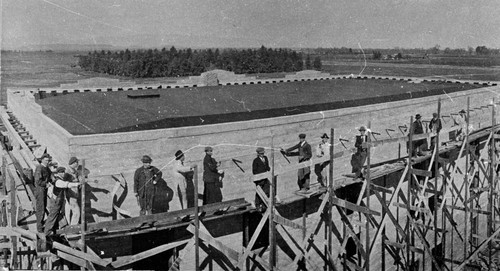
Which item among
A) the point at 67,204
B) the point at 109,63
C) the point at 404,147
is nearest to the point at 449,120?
the point at 404,147

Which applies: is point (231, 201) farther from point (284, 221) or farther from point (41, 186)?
point (41, 186)

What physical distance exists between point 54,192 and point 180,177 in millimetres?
2888

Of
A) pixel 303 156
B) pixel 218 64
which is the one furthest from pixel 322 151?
pixel 218 64

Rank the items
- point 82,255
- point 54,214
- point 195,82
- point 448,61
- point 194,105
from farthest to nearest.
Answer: point 448,61 < point 195,82 < point 194,105 < point 54,214 < point 82,255

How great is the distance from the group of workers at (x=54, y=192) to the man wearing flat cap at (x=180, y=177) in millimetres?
2275

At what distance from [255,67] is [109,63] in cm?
3660

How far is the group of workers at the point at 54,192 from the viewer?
1044 cm

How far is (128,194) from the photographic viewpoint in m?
11.9

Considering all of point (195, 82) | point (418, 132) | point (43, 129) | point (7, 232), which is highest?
point (195, 82)

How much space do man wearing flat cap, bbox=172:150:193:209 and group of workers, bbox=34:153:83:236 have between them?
7.46ft

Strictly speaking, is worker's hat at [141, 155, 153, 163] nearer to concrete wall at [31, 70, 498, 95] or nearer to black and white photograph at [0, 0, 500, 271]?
black and white photograph at [0, 0, 500, 271]

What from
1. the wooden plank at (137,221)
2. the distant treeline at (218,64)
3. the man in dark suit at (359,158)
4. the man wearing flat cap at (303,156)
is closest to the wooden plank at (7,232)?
the wooden plank at (137,221)

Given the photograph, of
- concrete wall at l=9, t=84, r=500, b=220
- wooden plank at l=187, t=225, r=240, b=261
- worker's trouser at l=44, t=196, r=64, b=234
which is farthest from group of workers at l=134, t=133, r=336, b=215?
worker's trouser at l=44, t=196, r=64, b=234

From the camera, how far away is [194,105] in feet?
70.3
